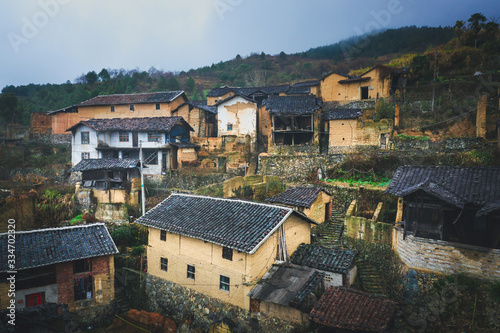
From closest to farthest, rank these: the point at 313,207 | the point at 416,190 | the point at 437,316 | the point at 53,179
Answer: the point at 437,316, the point at 416,190, the point at 313,207, the point at 53,179

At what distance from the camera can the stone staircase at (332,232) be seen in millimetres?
16125

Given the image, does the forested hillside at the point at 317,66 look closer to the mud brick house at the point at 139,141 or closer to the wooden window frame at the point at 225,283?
the mud brick house at the point at 139,141

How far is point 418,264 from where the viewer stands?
11906 mm

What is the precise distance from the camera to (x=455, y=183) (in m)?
12.0

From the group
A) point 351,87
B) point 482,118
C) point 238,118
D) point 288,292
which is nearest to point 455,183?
point 288,292

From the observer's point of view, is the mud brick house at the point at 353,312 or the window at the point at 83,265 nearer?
the mud brick house at the point at 353,312

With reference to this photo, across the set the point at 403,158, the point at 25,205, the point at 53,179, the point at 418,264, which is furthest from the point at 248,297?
the point at 53,179

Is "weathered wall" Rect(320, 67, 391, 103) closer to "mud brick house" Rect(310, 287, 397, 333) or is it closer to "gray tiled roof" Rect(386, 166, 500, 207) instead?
"gray tiled roof" Rect(386, 166, 500, 207)

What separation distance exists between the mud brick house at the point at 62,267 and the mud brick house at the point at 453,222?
1394cm

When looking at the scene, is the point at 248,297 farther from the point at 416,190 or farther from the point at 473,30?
the point at 473,30

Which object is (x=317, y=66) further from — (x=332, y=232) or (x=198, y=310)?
(x=198, y=310)

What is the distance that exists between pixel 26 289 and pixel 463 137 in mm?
26757

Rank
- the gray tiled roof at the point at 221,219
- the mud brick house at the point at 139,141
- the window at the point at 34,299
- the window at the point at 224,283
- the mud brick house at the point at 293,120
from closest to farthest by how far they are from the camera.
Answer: the gray tiled roof at the point at 221,219 → the window at the point at 224,283 → the window at the point at 34,299 → the mud brick house at the point at 293,120 → the mud brick house at the point at 139,141

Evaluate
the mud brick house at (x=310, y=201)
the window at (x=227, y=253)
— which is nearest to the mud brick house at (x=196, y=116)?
the mud brick house at (x=310, y=201)
